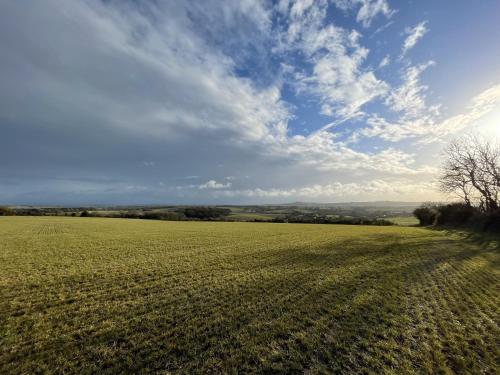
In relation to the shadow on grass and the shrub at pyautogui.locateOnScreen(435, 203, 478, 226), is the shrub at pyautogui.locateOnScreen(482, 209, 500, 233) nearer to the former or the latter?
the shrub at pyautogui.locateOnScreen(435, 203, 478, 226)

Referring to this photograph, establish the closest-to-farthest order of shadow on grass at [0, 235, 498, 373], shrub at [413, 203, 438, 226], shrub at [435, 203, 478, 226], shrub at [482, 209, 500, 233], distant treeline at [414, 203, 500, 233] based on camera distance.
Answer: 1. shadow on grass at [0, 235, 498, 373]
2. shrub at [482, 209, 500, 233]
3. distant treeline at [414, 203, 500, 233]
4. shrub at [435, 203, 478, 226]
5. shrub at [413, 203, 438, 226]

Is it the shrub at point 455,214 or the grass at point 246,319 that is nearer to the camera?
the grass at point 246,319

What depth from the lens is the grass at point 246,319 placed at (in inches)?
209

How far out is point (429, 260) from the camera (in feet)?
54.4

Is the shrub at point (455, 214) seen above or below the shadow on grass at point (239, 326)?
above

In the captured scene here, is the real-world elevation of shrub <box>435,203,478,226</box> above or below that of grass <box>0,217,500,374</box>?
above

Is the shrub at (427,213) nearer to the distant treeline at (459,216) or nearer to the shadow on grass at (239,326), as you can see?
the distant treeline at (459,216)

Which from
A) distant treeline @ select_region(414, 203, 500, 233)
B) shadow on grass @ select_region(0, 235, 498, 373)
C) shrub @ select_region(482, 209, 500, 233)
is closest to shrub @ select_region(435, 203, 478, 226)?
distant treeline @ select_region(414, 203, 500, 233)

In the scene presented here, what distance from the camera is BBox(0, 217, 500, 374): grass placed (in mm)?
5320

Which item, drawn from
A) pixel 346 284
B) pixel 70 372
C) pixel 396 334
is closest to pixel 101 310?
pixel 70 372

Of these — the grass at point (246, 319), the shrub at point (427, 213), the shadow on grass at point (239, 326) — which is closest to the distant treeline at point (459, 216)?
the shrub at point (427, 213)

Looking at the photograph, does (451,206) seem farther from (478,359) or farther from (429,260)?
(478,359)

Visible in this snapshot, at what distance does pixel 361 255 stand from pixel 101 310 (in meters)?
18.0

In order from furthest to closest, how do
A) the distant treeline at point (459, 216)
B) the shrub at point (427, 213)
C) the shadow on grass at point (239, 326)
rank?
the shrub at point (427, 213) < the distant treeline at point (459, 216) < the shadow on grass at point (239, 326)
